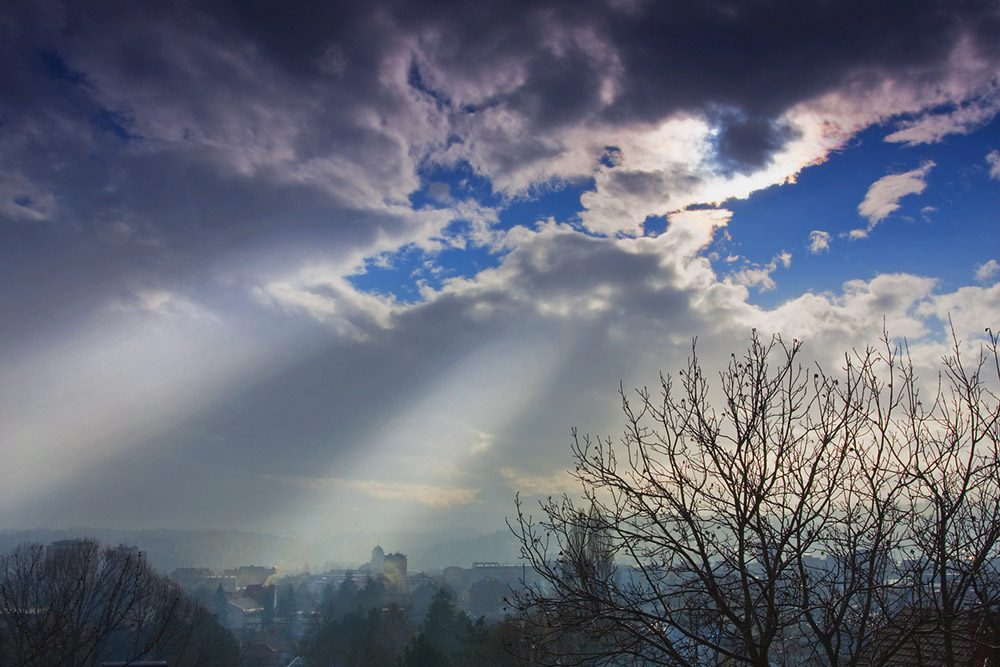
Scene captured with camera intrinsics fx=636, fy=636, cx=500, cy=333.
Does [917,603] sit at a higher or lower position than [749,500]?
lower

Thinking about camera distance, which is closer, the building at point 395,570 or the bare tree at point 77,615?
the bare tree at point 77,615

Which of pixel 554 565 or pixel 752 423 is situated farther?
pixel 554 565

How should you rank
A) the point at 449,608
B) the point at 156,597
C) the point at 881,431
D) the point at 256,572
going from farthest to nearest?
the point at 256,572 → the point at 449,608 → the point at 156,597 → the point at 881,431

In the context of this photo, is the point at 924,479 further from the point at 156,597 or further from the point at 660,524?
the point at 156,597

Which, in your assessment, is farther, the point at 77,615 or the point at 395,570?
the point at 395,570

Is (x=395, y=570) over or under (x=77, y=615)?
under

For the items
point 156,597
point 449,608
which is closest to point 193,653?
point 156,597

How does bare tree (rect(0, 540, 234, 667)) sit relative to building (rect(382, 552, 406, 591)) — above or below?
above

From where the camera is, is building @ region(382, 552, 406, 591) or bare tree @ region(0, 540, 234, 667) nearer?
bare tree @ region(0, 540, 234, 667)

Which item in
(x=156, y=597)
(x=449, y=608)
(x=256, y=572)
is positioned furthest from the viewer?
(x=256, y=572)

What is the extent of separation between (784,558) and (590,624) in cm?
192

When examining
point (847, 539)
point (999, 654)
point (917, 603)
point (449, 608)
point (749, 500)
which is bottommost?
point (449, 608)

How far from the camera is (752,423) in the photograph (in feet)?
19.2

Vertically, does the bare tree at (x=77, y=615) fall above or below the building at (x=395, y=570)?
above
